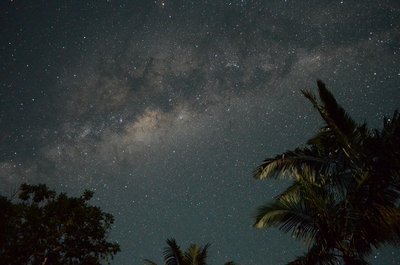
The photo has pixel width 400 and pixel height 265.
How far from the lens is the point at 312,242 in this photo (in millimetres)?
6820

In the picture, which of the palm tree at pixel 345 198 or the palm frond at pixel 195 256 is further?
the palm frond at pixel 195 256

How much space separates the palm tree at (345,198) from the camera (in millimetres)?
6172

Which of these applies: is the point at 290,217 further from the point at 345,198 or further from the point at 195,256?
the point at 195,256

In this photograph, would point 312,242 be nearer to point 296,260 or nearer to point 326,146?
point 296,260

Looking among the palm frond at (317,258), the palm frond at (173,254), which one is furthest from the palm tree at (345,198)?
the palm frond at (173,254)

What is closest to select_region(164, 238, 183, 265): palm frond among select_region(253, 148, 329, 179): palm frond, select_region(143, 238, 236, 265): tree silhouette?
select_region(143, 238, 236, 265): tree silhouette

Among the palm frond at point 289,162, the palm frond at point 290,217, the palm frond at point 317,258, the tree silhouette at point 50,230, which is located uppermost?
the tree silhouette at point 50,230

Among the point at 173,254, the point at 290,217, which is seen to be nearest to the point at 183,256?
the point at 173,254

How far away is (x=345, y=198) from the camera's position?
21.4 feet

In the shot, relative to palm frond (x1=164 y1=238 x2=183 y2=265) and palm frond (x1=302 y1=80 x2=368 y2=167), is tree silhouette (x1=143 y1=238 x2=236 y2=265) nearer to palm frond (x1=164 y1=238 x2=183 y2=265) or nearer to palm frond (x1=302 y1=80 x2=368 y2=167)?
palm frond (x1=164 y1=238 x2=183 y2=265)

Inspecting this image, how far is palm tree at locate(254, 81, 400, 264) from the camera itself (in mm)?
6172

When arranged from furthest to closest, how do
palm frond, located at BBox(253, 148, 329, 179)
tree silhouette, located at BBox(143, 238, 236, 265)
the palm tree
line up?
tree silhouette, located at BBox(143, 238, 236, 265)
palm frond, located at BBox(253, 148, 329, 179)
the palm tree

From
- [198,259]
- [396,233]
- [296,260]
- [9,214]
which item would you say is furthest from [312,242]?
[9,214]

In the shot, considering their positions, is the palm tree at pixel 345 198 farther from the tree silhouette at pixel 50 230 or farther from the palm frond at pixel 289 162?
the tree silhouette at pixel 50 230
